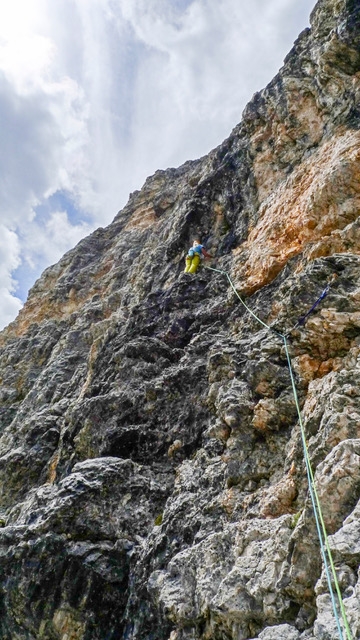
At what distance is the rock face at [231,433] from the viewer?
Answer: 17.9 ft

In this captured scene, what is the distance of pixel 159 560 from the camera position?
7371 mm

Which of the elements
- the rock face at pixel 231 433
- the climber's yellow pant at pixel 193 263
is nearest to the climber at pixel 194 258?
the climber's yellow pant at pixel 193 263

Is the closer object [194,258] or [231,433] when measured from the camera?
[231,433]

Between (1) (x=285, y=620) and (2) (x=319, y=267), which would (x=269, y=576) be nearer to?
(1) (x=285, y=620)

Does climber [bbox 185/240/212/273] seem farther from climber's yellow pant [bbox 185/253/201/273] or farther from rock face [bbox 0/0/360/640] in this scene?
rock face [bbox 0/0/360/640]

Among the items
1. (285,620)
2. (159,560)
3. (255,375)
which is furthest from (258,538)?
(255,375)

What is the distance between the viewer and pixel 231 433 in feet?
26.8

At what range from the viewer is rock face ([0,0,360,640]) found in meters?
5.46

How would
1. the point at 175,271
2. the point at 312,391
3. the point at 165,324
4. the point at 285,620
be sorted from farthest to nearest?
the point at 175,271 → the point at 165,324 → the point at 312,391 → the point at 285,620

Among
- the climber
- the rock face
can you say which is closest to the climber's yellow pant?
the climber

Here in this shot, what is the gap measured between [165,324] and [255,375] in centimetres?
562

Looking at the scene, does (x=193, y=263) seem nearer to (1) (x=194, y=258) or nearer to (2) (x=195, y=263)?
(2) (x=195, y=263)

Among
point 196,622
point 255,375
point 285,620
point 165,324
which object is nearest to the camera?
point 285,620

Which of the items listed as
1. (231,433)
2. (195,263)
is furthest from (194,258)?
(231,433)
